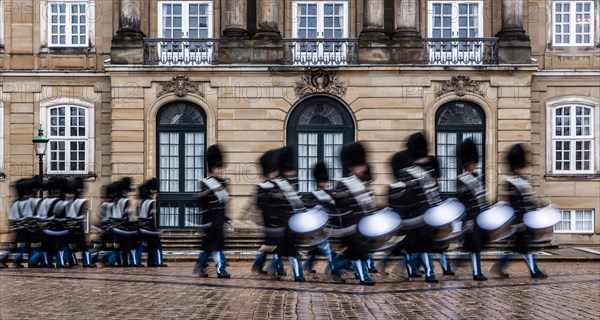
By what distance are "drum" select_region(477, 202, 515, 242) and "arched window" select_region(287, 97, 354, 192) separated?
15.8m

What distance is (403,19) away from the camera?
34.2 metres


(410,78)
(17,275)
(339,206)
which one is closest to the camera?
(339,206)

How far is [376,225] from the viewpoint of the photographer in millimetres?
17859

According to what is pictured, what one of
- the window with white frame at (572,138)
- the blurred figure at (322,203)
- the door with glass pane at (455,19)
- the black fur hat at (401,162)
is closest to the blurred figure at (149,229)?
the blurred figure at (322,203)

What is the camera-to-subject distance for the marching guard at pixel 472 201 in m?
18.5

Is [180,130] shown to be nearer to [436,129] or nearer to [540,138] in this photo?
[436,129]

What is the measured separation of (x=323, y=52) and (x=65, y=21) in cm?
814

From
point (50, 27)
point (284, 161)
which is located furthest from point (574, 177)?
point (284, 161)

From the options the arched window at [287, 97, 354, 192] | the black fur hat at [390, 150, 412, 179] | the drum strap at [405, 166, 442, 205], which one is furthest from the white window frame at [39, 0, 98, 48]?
the drum strap at [405, 166, 442, 205]

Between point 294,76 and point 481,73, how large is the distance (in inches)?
219

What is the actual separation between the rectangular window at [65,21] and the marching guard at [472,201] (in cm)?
1949

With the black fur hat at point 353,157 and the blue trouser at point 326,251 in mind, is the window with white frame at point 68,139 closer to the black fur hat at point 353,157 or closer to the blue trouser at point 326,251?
the blue trouser at point 326,251

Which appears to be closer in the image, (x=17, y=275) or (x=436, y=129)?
(x=17, y=275)

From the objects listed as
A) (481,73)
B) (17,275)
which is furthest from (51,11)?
(17,275)
